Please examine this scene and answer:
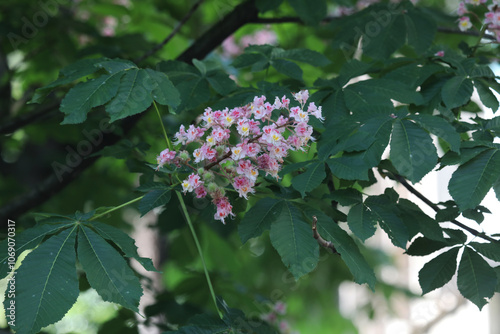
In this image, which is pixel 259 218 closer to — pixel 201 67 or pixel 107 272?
pixel 107 272

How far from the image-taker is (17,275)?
1.11 metres

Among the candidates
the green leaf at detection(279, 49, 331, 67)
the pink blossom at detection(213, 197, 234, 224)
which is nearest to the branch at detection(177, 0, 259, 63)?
the green leaf at detection(279, 49, 331, 67)

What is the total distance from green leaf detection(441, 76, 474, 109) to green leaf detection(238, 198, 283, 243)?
1.92ft

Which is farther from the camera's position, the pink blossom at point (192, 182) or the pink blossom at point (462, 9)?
the pink blossom at point (462, 9)

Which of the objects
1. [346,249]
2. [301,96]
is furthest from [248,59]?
[346,249]

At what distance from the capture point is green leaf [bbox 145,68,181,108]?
4.35ft

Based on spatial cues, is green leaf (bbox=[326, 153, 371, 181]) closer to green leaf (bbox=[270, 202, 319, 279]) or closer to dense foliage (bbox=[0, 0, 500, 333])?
dense foliage (bbox=[0, 0, 500, 333])

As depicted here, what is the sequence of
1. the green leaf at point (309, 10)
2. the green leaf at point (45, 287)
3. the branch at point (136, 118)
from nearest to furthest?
the green leaf at point (45, 287)
the green leaf at point (309, 10)
the branch at point (136, 118)

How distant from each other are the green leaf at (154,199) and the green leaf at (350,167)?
0.40 m

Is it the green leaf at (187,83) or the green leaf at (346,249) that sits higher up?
the green leaf at (187,83)

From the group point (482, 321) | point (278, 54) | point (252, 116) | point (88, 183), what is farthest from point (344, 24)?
point (482, 321)

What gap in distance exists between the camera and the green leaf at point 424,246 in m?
1.50

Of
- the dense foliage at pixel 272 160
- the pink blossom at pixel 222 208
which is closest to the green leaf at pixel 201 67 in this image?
the dense foliage at pixel 272 160

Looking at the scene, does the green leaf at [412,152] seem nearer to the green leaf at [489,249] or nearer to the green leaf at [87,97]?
the green leaf at [489,249]
